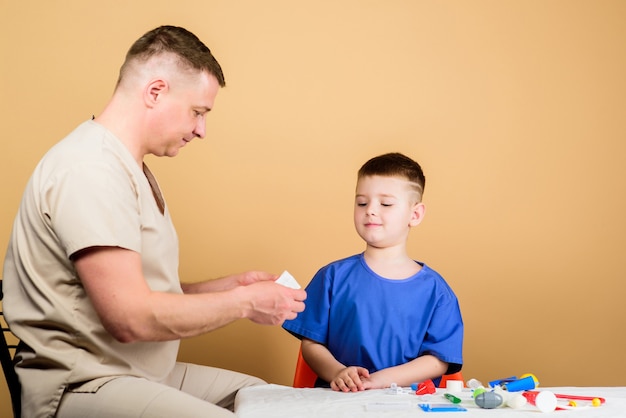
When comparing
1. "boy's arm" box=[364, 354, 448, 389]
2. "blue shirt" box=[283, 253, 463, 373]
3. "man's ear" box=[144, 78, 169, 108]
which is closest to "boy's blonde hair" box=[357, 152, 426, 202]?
"blue shirt" box=[283, 253, 463, 373]

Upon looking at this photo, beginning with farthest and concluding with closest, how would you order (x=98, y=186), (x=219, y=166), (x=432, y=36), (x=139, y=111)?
(x=432, y=36) < (x=219, y=166) < (x=139, y=111) < (x=98, y=186)

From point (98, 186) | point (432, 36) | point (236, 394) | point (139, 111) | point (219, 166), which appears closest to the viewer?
point (98, 186)

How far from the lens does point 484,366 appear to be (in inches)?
127

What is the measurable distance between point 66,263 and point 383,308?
0.96 metres

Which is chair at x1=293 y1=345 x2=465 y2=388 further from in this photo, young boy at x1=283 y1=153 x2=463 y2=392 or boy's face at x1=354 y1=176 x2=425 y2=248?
boy's face at x1=354 y1=176 x2=425 y2=248

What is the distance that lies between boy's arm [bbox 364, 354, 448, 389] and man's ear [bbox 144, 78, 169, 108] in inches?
35.4

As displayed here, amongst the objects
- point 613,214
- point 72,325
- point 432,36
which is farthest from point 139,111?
point 613,214

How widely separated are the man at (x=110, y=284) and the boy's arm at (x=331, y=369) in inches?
12.3

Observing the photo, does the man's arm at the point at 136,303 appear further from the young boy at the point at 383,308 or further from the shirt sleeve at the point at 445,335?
the shirt sleeve at the point at 445,335

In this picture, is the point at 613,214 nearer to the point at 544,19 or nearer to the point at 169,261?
the point at 544,19

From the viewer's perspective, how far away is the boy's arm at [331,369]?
6.56 ft

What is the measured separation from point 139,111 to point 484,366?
1997 millimetres

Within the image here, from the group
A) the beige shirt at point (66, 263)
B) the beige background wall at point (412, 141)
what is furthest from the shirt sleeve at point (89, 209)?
the beige background wall at point (412, 141)

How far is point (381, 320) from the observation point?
7.30ft
